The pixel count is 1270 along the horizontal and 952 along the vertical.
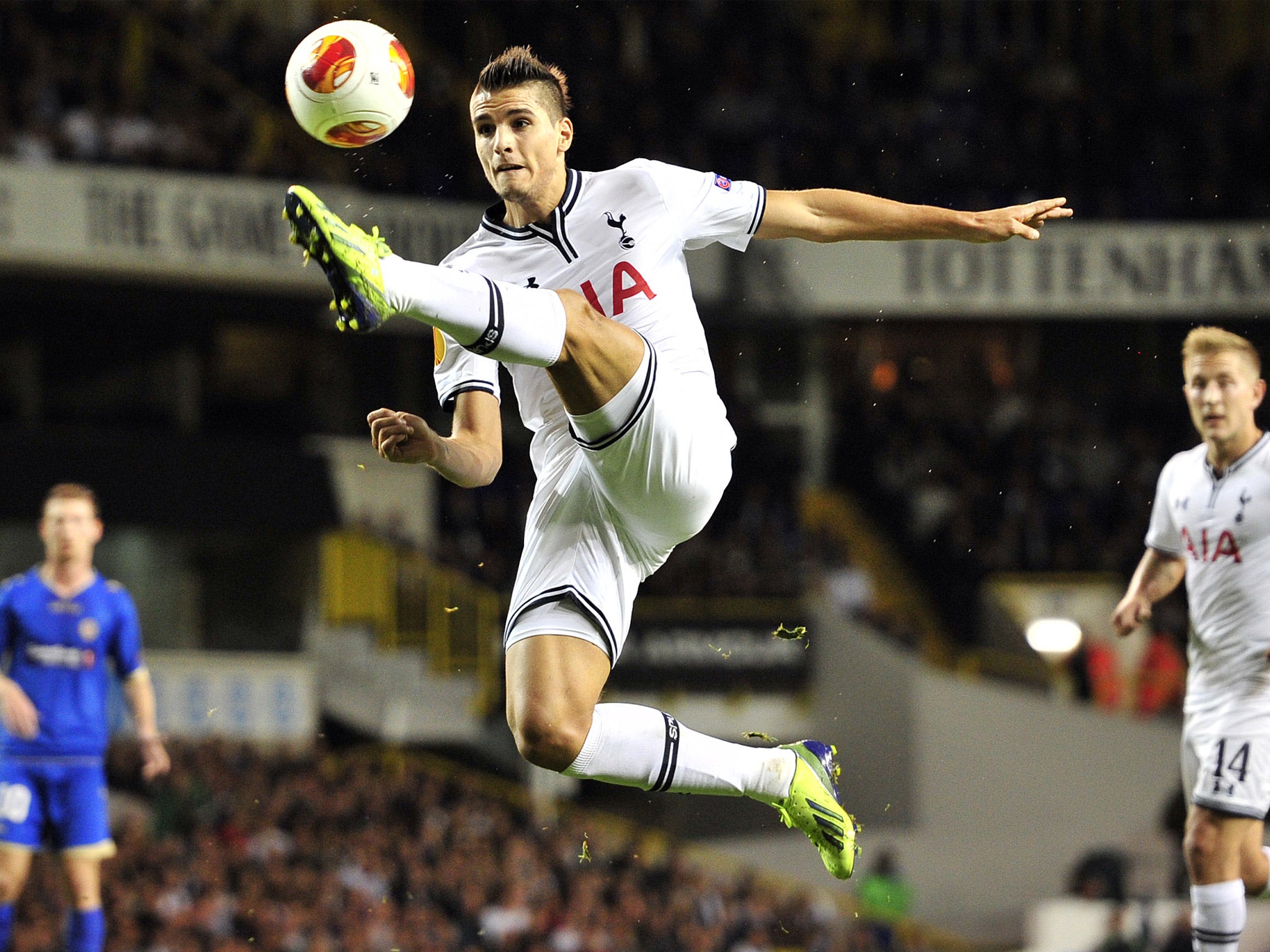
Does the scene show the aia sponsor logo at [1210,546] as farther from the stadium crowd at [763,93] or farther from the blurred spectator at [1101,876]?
the stadium crowd at [763,93]

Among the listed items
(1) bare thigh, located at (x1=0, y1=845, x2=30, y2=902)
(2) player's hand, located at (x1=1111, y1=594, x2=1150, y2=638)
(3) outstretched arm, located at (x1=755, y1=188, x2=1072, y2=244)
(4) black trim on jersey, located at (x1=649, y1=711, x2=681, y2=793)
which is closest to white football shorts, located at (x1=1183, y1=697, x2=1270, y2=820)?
(2) player's hand, located at (x1=1111, y1=594, x2=1150, y2=638)

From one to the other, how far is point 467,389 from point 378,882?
8.67 metres

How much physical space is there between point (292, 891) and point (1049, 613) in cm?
1102

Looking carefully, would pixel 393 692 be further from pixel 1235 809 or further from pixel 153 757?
pixel 1235 809

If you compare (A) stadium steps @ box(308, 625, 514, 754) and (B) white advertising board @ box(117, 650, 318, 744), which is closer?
(B) white advertising board @ box(117, 650, 318, 744)

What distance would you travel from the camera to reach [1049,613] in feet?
67.1

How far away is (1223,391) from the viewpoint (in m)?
6.46

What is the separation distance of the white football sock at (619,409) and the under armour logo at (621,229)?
637mm

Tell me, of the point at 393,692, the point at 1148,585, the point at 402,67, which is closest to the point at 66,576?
the point at 402,67

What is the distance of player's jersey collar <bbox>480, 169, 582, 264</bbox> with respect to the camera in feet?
18.2

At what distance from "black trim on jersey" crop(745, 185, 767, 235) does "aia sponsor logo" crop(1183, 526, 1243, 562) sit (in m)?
2.30

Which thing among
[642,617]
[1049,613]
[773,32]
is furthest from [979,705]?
[773,32]

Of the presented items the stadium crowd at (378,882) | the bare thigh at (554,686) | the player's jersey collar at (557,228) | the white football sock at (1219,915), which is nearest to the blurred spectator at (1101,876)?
the stadium crowd at (378,882)

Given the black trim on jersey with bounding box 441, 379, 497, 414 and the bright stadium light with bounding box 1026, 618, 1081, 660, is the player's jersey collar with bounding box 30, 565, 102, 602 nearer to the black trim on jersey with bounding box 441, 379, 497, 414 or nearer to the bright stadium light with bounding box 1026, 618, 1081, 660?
the black trim on jersey with bounding box 441, 379, 497, 414
